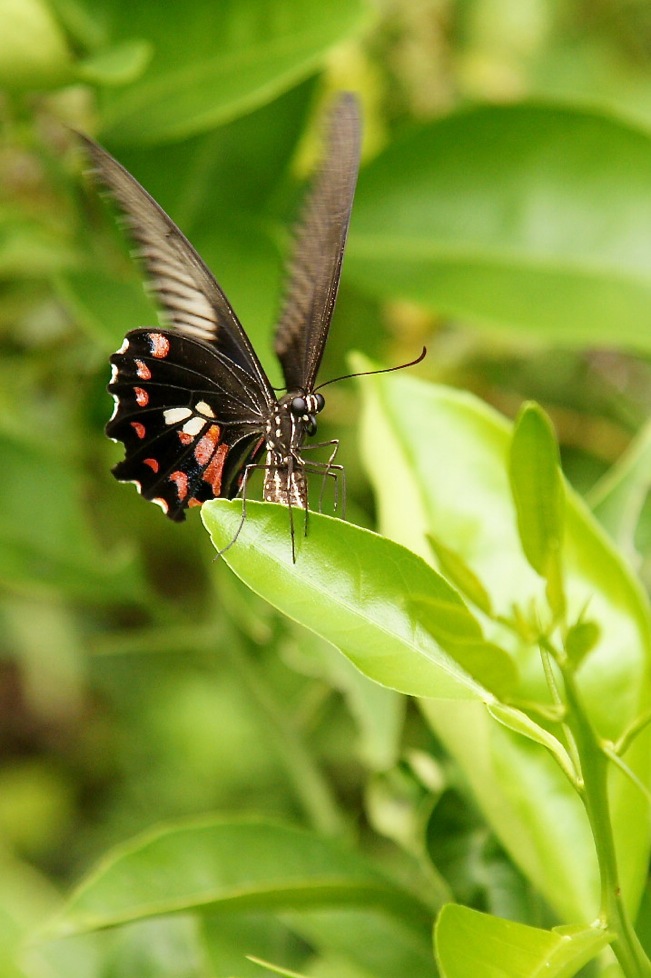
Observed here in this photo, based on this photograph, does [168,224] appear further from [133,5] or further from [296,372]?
[133,5]

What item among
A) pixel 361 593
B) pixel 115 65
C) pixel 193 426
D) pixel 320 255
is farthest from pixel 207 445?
pixel 361 593

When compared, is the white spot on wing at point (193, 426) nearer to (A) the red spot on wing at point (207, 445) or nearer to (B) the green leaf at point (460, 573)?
(A) the red spot on wing at point (207, 445)

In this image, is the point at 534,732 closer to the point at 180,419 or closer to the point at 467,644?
the point at 467,644

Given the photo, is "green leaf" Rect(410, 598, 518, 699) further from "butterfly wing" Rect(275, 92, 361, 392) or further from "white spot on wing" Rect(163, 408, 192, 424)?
"white spot on wing" Rect(163, 408, 192, 424)

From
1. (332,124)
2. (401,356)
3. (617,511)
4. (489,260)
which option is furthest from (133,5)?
(617,511)

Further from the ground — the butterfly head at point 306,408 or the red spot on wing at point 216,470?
the butterfly head at point 306,408

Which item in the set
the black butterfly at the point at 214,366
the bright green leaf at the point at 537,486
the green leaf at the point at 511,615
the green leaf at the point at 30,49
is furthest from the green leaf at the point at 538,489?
the green leaf at the point at 30,49

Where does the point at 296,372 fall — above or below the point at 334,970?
above
